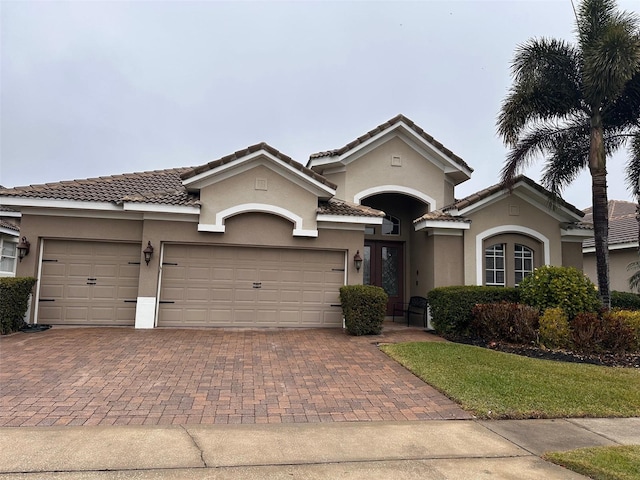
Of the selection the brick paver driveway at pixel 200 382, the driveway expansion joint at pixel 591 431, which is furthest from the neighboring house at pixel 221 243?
the driveway expansion joint at pixel 591 431

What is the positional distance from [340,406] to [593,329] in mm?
6901

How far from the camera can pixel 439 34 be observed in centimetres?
1581

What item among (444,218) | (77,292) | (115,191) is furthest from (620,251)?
(77,292)

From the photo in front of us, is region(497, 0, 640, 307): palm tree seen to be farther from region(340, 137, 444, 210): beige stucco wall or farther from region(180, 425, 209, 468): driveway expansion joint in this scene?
region(180, 425, 209, 468): driveway expansion joint

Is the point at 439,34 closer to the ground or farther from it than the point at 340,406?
farther from it

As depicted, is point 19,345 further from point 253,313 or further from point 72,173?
point 72,173

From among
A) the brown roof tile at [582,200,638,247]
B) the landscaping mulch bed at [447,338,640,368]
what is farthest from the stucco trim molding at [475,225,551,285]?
the brown roof tile at [582,200,638,247]

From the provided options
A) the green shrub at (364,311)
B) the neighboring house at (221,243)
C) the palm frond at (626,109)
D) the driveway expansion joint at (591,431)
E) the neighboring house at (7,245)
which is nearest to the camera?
the driveway expansion joint at (591,431)

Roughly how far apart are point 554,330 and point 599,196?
4.64 meters

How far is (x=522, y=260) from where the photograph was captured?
13789 mm

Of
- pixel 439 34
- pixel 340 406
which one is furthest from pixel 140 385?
pixel 439 34

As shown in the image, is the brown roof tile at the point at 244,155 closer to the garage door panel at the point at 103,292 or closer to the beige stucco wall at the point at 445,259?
the garage door panel at the point at 103,292

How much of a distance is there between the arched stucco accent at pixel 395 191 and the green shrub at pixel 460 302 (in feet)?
13.4

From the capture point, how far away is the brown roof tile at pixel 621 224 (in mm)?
16922
